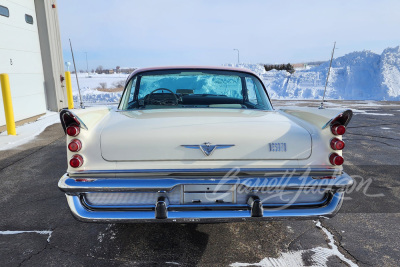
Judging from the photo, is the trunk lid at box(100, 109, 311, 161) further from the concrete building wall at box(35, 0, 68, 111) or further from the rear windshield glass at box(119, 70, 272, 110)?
the concrete building wall at box(35, 0, 68, 111)

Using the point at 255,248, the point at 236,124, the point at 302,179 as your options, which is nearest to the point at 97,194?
the point at 236,124

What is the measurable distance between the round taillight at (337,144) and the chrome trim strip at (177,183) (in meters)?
0.25

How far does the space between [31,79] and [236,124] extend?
922 centimetres

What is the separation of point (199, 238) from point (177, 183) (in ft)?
2.66

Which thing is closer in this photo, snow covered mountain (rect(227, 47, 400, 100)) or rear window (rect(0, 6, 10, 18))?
rear window (rect(0, 6, 10, 18))

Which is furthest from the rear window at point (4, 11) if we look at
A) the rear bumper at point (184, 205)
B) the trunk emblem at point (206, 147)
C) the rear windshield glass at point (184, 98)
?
the trunk emblem at point (206, 147)

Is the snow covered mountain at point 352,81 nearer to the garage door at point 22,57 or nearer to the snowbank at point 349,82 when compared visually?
the snowbank at point 349,82

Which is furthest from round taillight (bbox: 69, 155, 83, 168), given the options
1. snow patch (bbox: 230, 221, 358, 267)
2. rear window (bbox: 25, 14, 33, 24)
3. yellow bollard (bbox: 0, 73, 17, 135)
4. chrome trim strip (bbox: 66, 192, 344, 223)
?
rear window (bbox: 25, 14, 33, 24)

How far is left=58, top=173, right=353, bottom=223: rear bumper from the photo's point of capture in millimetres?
2227

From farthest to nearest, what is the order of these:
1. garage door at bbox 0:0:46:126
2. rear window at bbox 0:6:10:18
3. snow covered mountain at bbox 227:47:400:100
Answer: snow covered mountain at bbox 227:47:400:100
garage door at bbox 0:0:46:126
rear window at bbox 0:6:10:18

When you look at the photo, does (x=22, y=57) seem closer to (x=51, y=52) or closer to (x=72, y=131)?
(x=51, y=52)

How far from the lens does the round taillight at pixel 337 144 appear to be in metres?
2.38

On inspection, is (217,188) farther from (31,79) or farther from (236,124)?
(31,79)

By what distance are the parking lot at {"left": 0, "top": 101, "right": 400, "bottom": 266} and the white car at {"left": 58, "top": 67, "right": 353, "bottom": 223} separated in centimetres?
44
